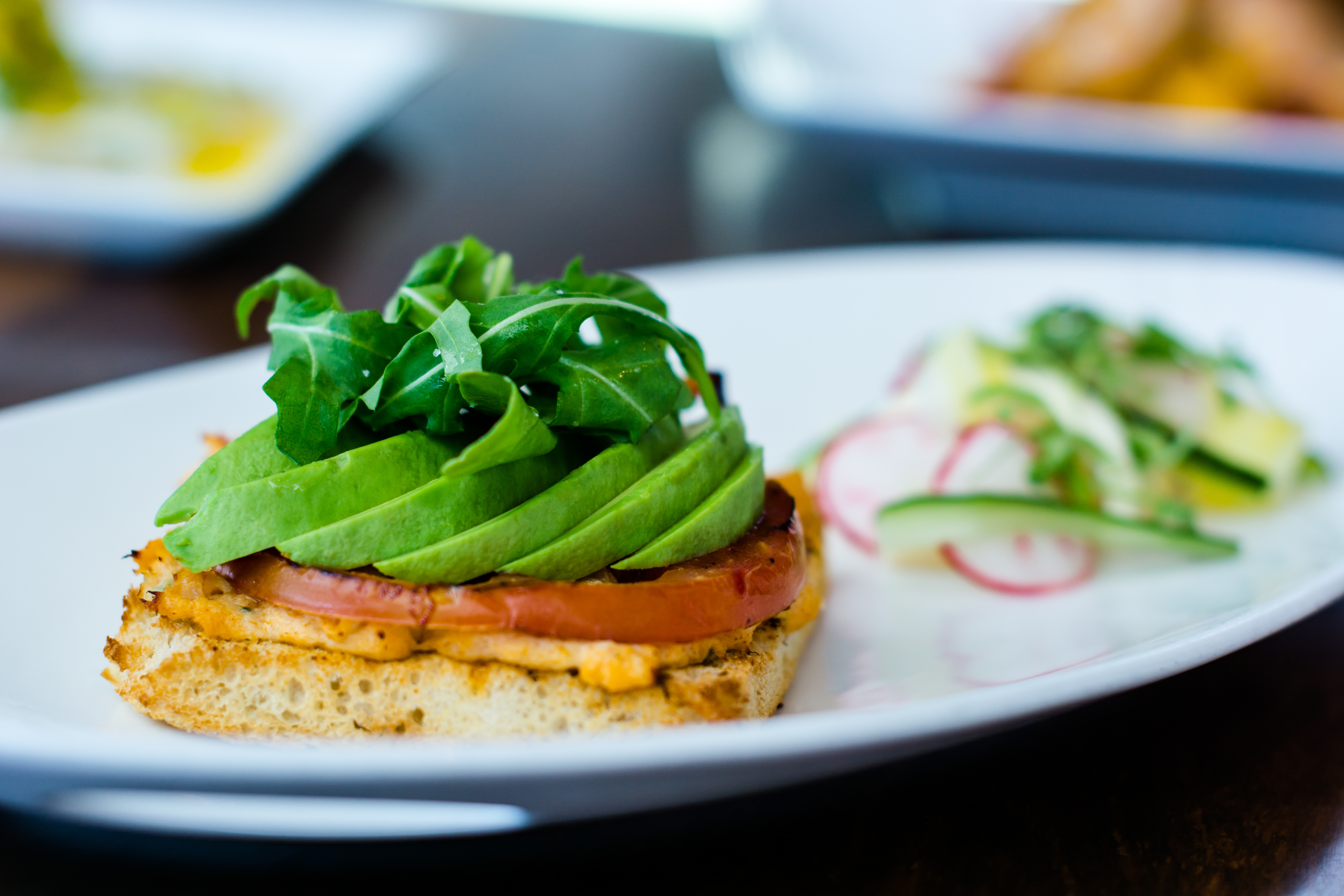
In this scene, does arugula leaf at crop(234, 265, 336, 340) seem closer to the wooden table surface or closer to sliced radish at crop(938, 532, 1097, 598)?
the wooden table surface

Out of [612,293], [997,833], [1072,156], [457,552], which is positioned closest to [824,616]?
[997,833]

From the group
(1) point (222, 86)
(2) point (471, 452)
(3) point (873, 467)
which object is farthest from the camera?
(1) point (222, 86)

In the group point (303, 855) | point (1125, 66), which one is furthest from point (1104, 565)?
point (1125, 66)

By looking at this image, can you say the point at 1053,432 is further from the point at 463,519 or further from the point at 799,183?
the point at 799,183

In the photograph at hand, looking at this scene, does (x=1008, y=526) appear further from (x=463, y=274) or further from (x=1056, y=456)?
(x=463, y=274)

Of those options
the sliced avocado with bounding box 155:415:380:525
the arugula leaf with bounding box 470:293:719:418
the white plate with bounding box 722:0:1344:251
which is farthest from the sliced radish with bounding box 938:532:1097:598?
the white plate with bounding box 722:0:1344:251
